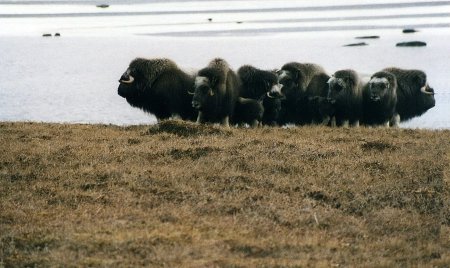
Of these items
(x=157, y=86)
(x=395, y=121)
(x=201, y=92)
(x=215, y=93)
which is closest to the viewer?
(x=201, y=92)

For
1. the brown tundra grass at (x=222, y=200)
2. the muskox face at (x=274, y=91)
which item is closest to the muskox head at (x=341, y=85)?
the muskox face at (x=274, y=91)

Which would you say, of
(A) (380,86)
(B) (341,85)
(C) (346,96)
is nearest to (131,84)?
(B) (341,85)

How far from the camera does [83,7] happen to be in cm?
11175

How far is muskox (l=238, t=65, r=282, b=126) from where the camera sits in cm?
1484

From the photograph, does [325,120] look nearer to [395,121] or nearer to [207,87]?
[395,121]

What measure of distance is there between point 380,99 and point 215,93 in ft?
9.53

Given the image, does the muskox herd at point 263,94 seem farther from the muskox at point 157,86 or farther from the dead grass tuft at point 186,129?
the dead grass tuft at point 186,129

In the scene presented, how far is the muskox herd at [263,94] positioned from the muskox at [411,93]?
1.1 inches

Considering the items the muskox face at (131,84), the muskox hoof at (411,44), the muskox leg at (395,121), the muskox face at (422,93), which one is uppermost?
the muskox face at (131,84)

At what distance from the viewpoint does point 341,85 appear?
1452 cm

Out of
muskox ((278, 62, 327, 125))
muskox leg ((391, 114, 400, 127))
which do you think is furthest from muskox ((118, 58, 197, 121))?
muskox leg ((391, 114, 400, 127))

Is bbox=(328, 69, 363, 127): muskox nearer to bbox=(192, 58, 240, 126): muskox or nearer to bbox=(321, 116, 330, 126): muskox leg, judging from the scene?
bbox=(321, 116, 330, 126): muskox leg

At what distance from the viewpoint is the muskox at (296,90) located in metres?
15.2

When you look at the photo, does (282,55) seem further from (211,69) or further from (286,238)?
(286,238)
